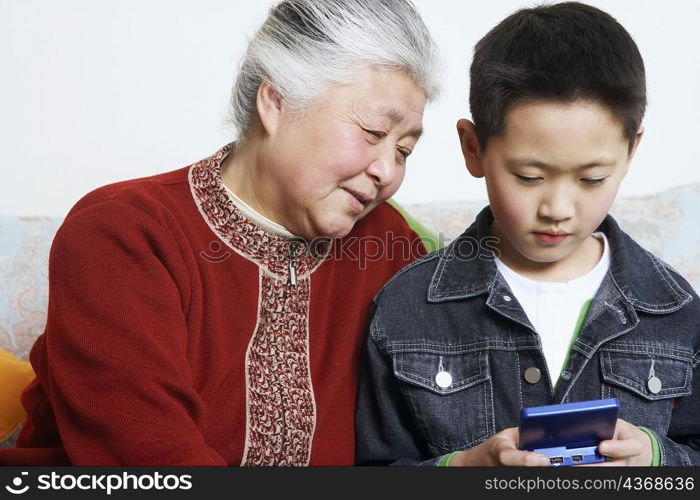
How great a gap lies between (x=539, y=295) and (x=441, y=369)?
25 cm

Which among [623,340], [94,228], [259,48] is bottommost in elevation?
[623,340]

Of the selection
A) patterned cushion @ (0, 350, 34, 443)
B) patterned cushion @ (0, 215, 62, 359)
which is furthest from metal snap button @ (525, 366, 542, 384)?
patterned cushion @ (0, 215, 62, 359)

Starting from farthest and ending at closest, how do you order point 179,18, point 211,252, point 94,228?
point 179,18 < point 211,252 < point 94,228

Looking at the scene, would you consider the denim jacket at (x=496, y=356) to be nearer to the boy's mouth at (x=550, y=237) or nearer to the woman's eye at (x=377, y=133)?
the boy's mouth at (x=550, y=237)

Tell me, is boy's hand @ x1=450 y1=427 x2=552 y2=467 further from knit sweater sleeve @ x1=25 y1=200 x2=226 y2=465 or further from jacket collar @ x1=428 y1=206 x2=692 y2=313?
knit sweater sleeve @ x1=25 y1=200 x2=226 y2=465

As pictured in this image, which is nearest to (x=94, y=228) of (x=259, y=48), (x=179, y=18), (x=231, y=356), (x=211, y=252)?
(x=211, y=252)

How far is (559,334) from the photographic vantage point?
6.72 ft

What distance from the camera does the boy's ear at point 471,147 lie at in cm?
206

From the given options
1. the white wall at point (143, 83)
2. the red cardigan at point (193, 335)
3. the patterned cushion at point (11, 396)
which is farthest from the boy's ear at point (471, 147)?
the white wall at point (143, 83)

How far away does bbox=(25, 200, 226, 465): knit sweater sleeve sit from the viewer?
1881 millimetres

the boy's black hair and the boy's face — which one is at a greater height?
the boy's black hair

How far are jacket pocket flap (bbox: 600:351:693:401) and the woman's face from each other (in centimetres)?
59

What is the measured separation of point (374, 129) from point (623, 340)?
0.66 metres

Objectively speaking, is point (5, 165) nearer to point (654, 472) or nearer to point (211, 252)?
point (211, 252)
